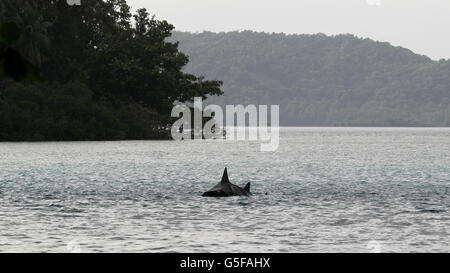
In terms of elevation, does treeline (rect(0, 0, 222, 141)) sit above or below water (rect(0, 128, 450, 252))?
above

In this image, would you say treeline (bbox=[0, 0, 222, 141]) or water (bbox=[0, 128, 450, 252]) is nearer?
water (bbox=[0, 128, 450, 252])

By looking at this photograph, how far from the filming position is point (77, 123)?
107 meters

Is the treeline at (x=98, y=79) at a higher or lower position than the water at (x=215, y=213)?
higher

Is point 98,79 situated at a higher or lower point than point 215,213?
higher

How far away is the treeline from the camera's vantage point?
337 feet

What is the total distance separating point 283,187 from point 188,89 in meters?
75.0

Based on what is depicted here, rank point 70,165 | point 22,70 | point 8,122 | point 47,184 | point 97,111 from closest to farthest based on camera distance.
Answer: point 22,70, point 47,184, point 70,165, point 8,122, point 97,111

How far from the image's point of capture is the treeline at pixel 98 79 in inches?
4043

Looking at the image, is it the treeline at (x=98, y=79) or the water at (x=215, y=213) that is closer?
the water at (x=215, y=213)

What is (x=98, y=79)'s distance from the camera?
11619 centimetres

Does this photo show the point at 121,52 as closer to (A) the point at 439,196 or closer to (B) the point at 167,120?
(B) the point at 167,120

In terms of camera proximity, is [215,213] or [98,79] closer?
[215,213]
